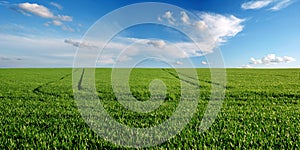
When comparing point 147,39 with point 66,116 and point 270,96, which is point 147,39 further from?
point 270,96

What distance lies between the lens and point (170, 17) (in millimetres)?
7070

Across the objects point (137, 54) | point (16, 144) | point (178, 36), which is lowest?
point (16, 144)

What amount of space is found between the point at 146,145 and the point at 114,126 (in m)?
1.98

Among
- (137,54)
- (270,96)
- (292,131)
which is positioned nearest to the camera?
(292,131)

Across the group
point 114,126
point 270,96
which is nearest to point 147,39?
point 114,126

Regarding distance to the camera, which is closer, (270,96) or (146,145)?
(146,145)

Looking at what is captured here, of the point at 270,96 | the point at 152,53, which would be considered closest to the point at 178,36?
the point at 152,53

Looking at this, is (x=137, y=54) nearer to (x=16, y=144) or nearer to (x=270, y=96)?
(x=16, y=144)

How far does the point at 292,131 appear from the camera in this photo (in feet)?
22.0

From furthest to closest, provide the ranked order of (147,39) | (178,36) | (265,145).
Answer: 1. (147,39)
2. (178,36)
3. (265,145)

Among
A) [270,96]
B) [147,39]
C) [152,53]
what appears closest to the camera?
[147,39]

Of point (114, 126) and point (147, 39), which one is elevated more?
point (147, 39)

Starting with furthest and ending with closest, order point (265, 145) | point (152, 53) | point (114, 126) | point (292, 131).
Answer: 1. point (152, 53)
2. point (114, 126)
3. point (292, 131)
4. point (265, 145)

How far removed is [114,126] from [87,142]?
1.58 m
